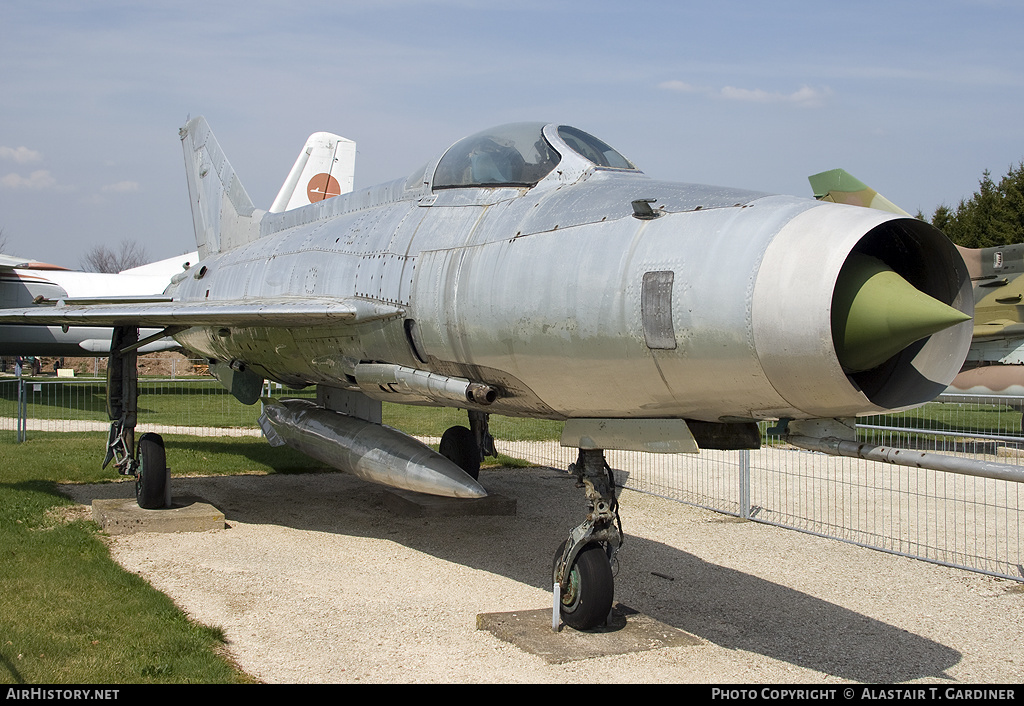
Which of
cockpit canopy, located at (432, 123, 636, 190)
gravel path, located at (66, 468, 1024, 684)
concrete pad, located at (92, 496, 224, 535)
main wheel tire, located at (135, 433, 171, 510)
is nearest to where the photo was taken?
gravel path, located at (66, 468, 1024, 684)

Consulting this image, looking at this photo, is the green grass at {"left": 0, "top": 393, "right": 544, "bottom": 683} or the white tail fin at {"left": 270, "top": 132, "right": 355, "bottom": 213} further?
the white tail fin at {"left": 270, "top": 132, "right": 355, "bottom": 213}

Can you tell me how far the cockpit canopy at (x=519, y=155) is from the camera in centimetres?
647

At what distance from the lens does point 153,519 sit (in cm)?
868

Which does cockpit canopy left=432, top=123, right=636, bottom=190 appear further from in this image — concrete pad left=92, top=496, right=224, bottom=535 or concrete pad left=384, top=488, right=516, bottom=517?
concrete pad left=92, top=496, right=224, bottom=535

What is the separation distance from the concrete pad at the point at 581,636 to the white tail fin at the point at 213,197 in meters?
6.44

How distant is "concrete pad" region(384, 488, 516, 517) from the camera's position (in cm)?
970

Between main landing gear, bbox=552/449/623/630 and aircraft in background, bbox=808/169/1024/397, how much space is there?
41.3ft

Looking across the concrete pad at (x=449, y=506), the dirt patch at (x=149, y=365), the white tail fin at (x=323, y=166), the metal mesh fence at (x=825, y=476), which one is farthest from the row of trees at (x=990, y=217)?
the dirt patch at (x=149, y=365)

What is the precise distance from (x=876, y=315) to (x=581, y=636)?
2.74m

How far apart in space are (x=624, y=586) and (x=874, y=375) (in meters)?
3.00

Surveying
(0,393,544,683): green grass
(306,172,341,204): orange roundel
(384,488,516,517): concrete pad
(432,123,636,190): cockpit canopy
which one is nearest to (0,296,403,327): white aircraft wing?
(432,123,636,190): cockpit canopy

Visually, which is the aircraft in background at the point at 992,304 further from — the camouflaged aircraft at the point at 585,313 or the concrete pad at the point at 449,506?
the camouflaged aircraft at the point at 585,313

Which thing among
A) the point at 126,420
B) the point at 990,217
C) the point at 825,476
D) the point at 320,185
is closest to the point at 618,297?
the point at 126,420

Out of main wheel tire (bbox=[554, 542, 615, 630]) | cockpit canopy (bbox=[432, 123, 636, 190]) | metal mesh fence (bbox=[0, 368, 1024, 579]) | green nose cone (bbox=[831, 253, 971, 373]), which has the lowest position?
metal mesh fence (bbox=[0, 368, 1024, 579])
